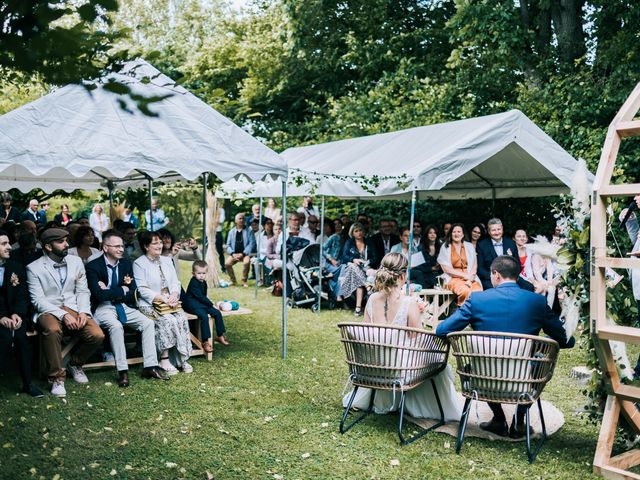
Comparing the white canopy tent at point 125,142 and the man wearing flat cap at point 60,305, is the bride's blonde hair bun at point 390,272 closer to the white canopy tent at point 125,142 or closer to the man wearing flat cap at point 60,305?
the white canopy tent at point 125,142

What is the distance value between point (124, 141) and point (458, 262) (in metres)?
5.40

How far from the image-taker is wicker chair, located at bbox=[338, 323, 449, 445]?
475 cm

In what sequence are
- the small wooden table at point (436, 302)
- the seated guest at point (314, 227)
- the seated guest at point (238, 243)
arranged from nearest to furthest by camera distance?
the small wooden table at point (436, 302) → the seated guest at point (314, 227) → the seated guest at point (238, 243)

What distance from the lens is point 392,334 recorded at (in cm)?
476

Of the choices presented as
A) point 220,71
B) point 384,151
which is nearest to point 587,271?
point 384,151

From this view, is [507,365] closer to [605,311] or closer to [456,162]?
[605,311]

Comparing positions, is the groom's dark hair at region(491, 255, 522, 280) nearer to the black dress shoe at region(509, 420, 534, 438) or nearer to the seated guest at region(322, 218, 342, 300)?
the black dress shoe at region(509, 420, 534, 438)

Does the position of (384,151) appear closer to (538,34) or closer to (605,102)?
(605,102)

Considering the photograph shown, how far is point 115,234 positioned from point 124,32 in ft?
16.0

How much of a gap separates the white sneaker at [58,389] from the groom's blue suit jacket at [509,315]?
3516 millimetres

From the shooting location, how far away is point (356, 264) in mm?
10984

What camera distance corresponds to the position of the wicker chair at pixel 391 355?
475cm

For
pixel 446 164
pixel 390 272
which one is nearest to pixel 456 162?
pixel 446 164

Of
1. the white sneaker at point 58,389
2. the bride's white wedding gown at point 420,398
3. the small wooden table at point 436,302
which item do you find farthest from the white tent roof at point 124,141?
the small wooden table at point 436,302
